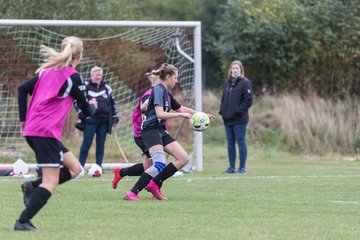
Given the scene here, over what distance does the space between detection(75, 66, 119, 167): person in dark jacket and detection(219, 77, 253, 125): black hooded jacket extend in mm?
2163

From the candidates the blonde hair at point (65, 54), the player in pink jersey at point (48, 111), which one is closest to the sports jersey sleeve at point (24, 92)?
the player in pink jersey at point (48, 111)

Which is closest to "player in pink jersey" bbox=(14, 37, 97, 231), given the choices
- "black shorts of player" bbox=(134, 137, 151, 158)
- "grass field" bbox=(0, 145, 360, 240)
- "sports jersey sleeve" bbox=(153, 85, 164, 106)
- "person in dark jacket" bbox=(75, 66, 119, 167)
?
"grass field" bbox=(0, 145, 360, 240)

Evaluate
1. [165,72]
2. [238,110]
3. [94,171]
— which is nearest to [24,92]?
[165,72]

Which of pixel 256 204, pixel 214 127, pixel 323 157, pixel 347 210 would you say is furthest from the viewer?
pixel 214 127

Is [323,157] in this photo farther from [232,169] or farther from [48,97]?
[48,97]

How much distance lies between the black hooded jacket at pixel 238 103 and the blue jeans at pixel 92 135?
2.27 m

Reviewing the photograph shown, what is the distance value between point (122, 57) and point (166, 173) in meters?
9.77

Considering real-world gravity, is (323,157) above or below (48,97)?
below

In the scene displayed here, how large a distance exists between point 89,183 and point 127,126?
606cm

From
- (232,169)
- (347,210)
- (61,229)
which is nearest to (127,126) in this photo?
(232,169)

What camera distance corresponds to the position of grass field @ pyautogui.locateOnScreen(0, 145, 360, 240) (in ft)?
24.8

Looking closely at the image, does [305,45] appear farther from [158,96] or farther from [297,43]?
[158,96]

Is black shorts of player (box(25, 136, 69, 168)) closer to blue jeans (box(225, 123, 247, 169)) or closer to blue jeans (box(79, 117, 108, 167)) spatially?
blue jeans (box(79, 117, 108, 167))

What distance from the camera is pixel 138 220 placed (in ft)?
27.7
